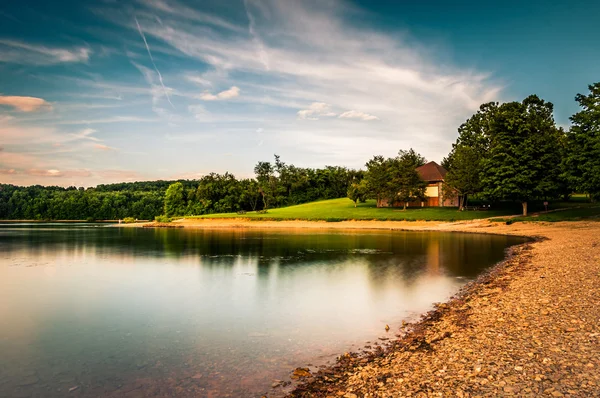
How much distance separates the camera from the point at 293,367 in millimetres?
8375

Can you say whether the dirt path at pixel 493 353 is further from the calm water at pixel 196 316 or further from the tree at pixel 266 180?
the tree at pixel 266 180

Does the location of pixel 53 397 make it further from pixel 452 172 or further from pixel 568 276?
pixel 452 172

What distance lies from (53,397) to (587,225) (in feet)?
145

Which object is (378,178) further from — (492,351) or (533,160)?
(492,351)

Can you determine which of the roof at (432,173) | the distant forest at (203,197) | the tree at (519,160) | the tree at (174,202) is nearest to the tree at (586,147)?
the tree at (519,160)

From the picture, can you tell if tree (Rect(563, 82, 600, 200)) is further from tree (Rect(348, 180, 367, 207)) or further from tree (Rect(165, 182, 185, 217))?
tree (Rect(165, 182, 185, 217))

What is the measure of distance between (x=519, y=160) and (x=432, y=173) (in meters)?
27.4

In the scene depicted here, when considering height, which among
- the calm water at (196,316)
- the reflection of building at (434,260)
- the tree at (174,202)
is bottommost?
the calm water at (196,316)

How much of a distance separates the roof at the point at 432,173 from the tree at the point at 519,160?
65.6 ft

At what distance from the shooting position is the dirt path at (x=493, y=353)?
6168 millimetres

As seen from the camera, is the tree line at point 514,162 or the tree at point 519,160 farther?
the tree at point 519,160

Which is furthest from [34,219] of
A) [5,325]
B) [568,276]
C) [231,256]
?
[568,276]

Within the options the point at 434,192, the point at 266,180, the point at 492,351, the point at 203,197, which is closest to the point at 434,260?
the point at 492,351

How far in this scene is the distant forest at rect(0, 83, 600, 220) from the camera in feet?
133
